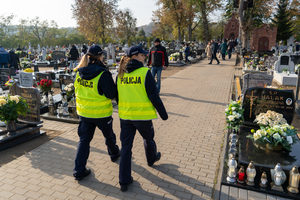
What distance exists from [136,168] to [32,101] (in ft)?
10.4

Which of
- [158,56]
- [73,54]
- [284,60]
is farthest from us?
[73,54]

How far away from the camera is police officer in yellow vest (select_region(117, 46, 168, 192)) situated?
338cm

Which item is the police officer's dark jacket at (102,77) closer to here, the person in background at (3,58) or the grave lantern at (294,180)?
the grave lantern at (294,180)

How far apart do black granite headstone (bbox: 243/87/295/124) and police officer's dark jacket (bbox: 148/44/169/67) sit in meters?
4.40

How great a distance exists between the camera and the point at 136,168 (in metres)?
4.24

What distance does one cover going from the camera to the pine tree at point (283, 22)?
46.9 meters

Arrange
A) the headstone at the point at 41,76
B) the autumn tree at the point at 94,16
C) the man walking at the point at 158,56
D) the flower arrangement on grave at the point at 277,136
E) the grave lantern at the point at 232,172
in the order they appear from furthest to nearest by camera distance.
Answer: the autumn tree at the point at 94,16 < the headstone at the point at 41,76 < the man walking at the point at 158,56 < the flower arrangement on grave at the point at 277,136 < the grave lantern at the point at 232,172

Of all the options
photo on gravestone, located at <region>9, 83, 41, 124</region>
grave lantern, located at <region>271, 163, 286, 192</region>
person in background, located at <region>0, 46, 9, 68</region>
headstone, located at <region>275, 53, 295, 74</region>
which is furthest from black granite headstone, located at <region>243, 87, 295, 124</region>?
person in background, located at <region>0, 46, 9, 68</region>

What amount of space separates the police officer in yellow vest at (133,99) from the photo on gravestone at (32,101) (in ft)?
9.92

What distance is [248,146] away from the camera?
14.5ft

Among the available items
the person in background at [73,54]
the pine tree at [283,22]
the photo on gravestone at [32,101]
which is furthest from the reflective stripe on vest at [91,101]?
the pine tree at [283,22]

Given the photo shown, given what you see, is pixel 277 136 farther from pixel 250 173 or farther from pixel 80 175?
pixel 80 175

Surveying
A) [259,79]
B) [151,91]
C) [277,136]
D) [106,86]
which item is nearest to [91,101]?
[106,86]

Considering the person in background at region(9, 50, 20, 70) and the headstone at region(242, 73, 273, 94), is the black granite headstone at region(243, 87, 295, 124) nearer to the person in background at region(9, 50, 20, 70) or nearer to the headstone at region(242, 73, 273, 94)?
the headstone at region(242, 73, 273, 94)
